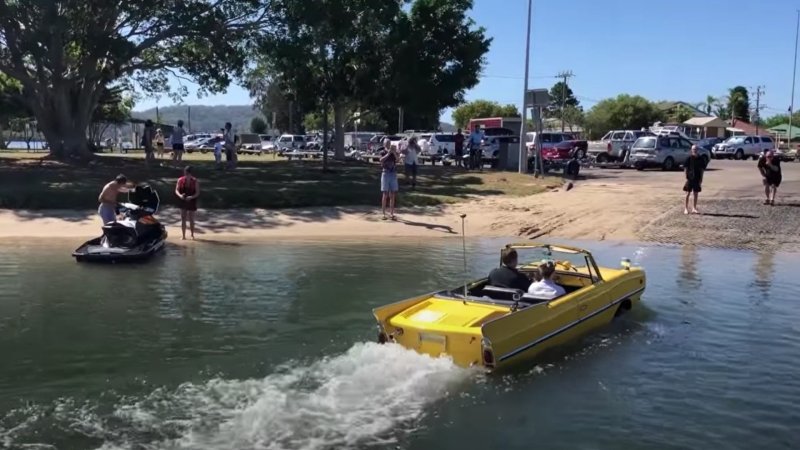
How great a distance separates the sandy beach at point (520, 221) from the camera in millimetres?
19266

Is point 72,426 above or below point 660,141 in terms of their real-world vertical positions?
below

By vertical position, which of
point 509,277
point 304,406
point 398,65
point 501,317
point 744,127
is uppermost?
point 398,65

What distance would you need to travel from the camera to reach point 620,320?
10891mm

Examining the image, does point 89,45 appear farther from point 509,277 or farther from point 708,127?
point 708,127

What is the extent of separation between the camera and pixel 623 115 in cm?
9069

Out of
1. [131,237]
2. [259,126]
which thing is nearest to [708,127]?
[259,126]

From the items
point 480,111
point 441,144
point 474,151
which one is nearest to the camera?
point 474,151

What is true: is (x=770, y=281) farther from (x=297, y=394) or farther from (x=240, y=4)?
(x=240, y=4)

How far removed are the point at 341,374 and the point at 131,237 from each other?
9.06 metres

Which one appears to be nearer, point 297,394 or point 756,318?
point 297,394

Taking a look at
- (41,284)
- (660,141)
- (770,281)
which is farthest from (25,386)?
(660,141)

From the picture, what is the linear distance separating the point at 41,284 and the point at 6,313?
85.0 inches

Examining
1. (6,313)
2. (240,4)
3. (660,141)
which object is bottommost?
(6,313)

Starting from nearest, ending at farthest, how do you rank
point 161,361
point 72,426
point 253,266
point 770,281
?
point 72,426 → point 161,361 → point 770,281 → point 253,266
